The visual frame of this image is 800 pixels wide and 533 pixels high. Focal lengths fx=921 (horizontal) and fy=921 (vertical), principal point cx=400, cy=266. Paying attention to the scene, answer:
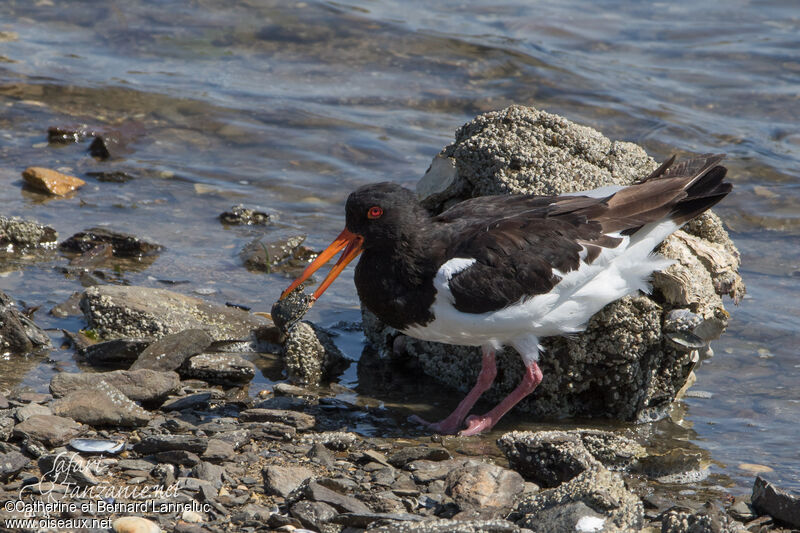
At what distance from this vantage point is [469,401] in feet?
17.9

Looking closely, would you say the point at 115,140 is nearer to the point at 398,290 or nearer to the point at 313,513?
the point at 398,290

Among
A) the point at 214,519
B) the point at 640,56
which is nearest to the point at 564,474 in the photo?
the point at 214,519

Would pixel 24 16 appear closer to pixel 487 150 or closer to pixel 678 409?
pixel 487 150

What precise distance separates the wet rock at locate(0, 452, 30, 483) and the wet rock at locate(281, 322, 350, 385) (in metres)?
1.92

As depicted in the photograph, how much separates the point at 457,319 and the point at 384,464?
892 mm

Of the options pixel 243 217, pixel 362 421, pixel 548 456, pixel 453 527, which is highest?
pixel 453 527

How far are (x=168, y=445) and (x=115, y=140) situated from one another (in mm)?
6699

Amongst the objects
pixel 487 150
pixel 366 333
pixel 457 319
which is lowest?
pixel 366 333

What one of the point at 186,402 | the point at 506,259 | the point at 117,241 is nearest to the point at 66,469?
the point at 186,402

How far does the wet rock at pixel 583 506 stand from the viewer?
3787 mm

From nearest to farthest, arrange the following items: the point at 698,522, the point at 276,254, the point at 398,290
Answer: the point at 698,522
the point at 398,290
the point at 276,254

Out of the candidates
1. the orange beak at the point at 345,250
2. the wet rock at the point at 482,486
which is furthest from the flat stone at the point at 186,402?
the wet rock at the point at 482,486

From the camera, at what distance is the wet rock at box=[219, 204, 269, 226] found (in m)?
8.57

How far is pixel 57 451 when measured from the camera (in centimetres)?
433
